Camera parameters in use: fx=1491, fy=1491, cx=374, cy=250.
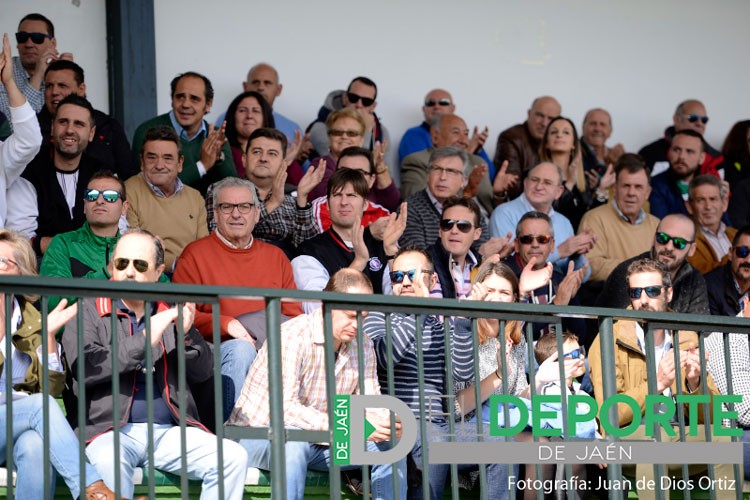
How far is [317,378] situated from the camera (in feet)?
21.3

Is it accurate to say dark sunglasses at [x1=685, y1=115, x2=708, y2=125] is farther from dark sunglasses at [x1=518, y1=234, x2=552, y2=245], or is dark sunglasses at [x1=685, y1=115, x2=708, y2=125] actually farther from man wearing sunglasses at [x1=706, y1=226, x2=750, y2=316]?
dark sunglasses at [x1=518, y1=234, x2=552, y2=245]

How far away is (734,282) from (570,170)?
189 centimetres

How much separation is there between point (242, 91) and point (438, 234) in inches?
83.9

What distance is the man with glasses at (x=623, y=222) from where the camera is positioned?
10.2m

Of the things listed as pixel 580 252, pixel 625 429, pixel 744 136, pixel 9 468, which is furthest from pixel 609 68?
pixel 9 468

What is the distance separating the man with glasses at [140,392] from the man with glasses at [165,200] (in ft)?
6.79

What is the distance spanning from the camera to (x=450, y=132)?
10.8 meters

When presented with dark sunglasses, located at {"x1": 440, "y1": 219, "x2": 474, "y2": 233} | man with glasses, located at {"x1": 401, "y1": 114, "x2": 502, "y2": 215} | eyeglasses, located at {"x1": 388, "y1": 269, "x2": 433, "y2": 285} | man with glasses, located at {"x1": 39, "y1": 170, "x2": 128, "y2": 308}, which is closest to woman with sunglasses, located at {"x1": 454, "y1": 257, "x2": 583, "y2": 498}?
eyeglasses, located at {"x1": 388, "y1": 269, "x2": 433, "y2": 285}

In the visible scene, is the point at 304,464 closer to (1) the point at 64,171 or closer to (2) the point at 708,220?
(1) the point at 64,171

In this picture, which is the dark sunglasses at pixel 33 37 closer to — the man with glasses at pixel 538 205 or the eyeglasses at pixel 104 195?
the eyeglasses at pixel 104 195

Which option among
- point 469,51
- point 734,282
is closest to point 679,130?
point 469,51

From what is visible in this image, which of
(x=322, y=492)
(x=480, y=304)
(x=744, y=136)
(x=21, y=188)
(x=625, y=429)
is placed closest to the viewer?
(x=480, y=304)

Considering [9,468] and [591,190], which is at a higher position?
[591,190]

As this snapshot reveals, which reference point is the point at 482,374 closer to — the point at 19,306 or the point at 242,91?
the point at 19,306
